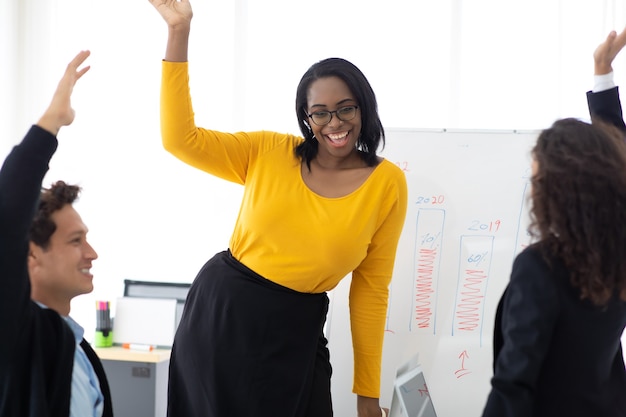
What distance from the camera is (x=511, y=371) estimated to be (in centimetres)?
134

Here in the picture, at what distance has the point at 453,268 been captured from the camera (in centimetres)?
256

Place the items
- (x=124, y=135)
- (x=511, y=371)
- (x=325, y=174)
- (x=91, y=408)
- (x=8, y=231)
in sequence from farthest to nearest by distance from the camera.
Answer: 1. (x=124, y=135)
2. (x=325, y=174)
3. (x=91, y=408)
4. (x=511, y=371)
5. (x=8, y=231)

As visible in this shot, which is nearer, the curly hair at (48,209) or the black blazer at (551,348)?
the black blazer at (551,348)

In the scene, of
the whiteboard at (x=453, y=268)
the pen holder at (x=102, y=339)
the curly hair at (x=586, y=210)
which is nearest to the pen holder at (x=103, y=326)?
the pen holder at (x=102, y=339)

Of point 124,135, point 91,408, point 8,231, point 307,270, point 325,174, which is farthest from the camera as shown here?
point 124,135

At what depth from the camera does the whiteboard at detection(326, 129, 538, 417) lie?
99.4 inches

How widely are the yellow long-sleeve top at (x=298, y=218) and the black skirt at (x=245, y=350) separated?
6 cm

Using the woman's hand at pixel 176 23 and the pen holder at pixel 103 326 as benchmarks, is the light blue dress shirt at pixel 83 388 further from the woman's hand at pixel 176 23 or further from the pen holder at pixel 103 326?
the pen holder at pixel 103 326

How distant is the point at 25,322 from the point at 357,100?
1069 millimetres

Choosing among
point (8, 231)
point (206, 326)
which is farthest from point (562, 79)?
point (8, 231)

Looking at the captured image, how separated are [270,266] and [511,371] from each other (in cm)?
74

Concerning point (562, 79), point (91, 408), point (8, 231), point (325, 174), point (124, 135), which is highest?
point (562, 79)

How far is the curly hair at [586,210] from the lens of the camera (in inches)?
52.7

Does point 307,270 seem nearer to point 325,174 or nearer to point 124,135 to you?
point 325,174
